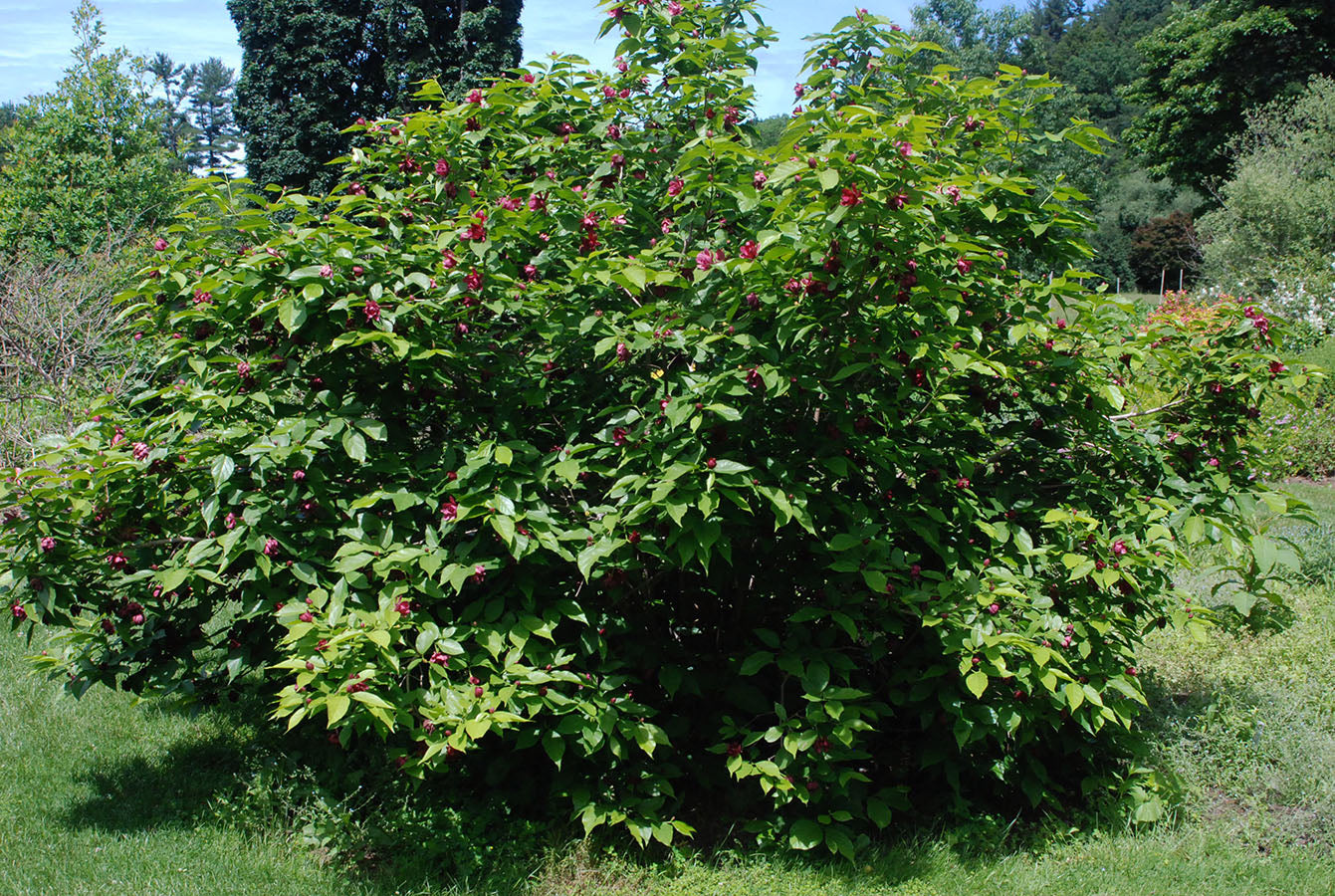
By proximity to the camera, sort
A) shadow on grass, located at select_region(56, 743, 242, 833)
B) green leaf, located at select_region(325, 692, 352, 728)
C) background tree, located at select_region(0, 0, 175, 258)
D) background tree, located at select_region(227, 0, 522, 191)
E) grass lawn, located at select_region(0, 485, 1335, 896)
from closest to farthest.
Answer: green leaf, located at select_region(325, 692, 352, 728) < grass lawn, located at select_region(0, 485, 1335, 896) < shadow on grass, located at select_region(56, 743, 242, 833) < background tree, located at select_region(0, 0, 175, 258) < background tree, located at select_region(227, 0, 522, 191)

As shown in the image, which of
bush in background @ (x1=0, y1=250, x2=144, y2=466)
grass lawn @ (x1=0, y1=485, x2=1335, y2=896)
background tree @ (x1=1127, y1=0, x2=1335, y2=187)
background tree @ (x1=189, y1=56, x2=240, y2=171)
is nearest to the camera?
grass lawn @ (x1=0, y1=485, x2=1335, y2=896)

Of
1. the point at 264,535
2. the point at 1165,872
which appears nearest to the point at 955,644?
the point at 1165,872

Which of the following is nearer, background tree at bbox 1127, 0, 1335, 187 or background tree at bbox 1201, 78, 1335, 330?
background tree at bbox 1201, 78, 1335, 330

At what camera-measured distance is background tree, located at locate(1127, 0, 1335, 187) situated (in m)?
24.9

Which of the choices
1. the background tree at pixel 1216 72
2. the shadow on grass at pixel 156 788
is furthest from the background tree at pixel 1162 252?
the shadow on grass at pixel 156 788

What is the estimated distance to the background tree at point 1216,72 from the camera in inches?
979

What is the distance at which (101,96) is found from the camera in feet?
46.5

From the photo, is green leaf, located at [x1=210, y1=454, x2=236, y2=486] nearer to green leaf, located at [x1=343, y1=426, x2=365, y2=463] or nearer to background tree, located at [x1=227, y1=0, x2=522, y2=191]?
green leaf, located at [x1=343, y1=426, x2=365, y2=463]

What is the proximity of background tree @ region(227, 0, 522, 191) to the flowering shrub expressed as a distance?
19441 mm

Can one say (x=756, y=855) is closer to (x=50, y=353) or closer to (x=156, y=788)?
(x=156, y=788)

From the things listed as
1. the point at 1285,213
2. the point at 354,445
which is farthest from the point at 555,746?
the point at 1285,213

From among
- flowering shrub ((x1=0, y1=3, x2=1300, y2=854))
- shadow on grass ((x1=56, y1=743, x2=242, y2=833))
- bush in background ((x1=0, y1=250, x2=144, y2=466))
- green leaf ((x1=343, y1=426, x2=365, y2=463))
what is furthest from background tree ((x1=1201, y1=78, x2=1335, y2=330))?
shadow on grass ((x1=56, y1=743, x2=242, y2=833))

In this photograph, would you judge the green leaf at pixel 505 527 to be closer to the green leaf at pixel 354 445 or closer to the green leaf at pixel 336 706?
the green leaf at pixel 354 445

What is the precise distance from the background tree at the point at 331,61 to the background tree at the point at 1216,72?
1994cm
